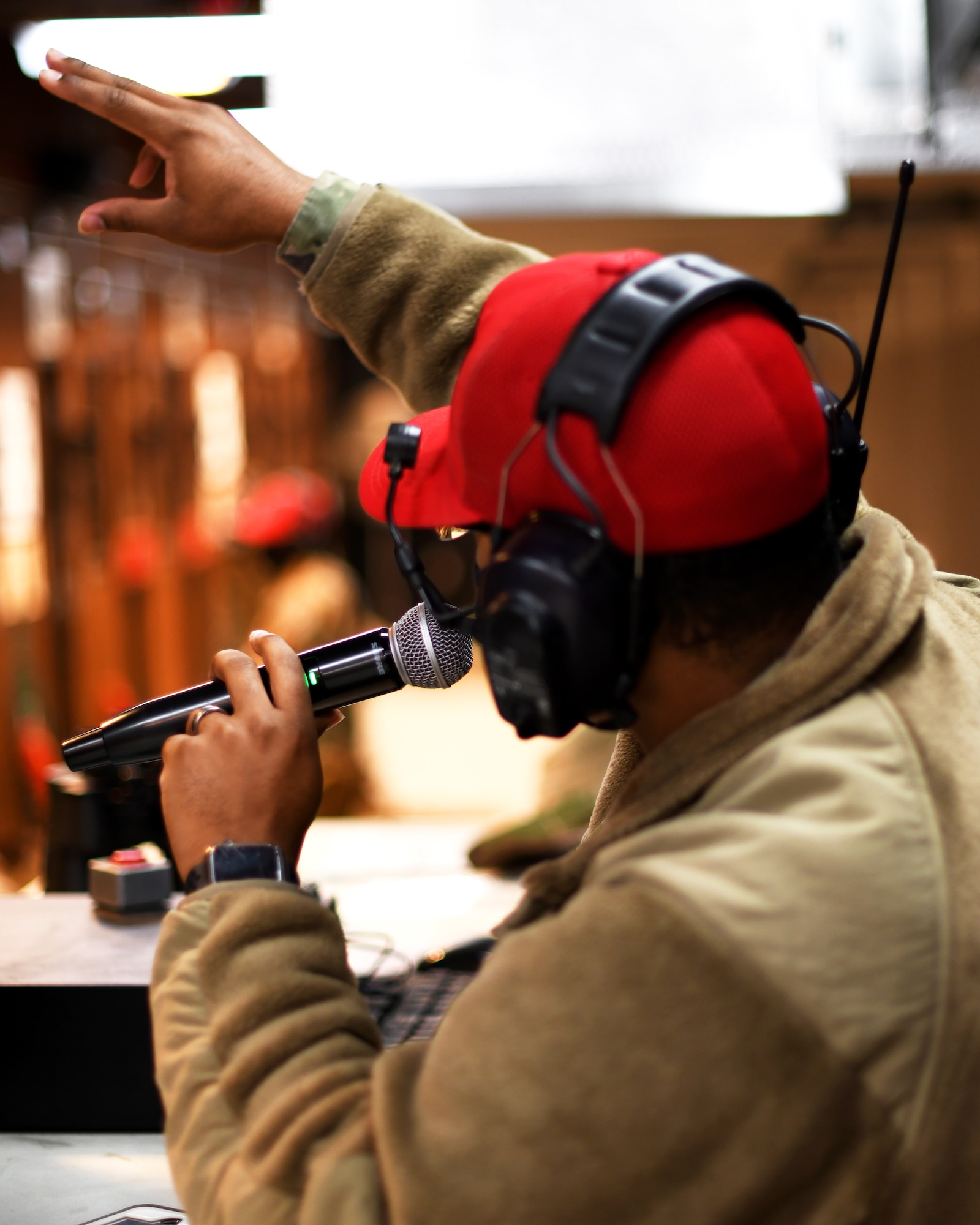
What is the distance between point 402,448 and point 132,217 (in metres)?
0.48

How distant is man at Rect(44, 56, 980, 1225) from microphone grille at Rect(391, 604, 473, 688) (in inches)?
5.2

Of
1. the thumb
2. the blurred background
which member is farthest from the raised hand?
the blurred background

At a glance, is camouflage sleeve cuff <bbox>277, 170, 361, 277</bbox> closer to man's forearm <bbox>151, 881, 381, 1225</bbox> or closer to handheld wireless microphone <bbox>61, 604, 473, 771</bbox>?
handheld wireless microphone <bbox>61, 604, 473, 771</bbox>

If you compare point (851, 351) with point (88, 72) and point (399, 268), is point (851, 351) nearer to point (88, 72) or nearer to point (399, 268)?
point (399, 268)

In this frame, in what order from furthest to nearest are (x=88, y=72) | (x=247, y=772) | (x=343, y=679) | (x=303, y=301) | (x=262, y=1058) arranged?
1. (x=303, y=301)
2. (x=88, y=72)
3. (x=343, y=679)
4. (x=247, y=772)
5. (x=262, y=1058)

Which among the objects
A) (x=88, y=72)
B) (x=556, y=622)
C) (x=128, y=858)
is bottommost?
(x=128, y=858)

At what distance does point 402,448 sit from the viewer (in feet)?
2.43

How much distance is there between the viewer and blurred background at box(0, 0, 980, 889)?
170cm

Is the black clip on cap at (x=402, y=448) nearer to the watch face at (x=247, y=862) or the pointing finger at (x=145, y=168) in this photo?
the watch face at (x=247, y=862)

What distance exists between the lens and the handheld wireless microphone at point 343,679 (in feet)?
2.75

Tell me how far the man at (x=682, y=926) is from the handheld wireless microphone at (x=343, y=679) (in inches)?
3.6

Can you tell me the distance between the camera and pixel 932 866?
541mm

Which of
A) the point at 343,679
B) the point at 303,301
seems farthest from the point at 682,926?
the point at 303,301

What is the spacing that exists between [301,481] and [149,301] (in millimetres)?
1106
